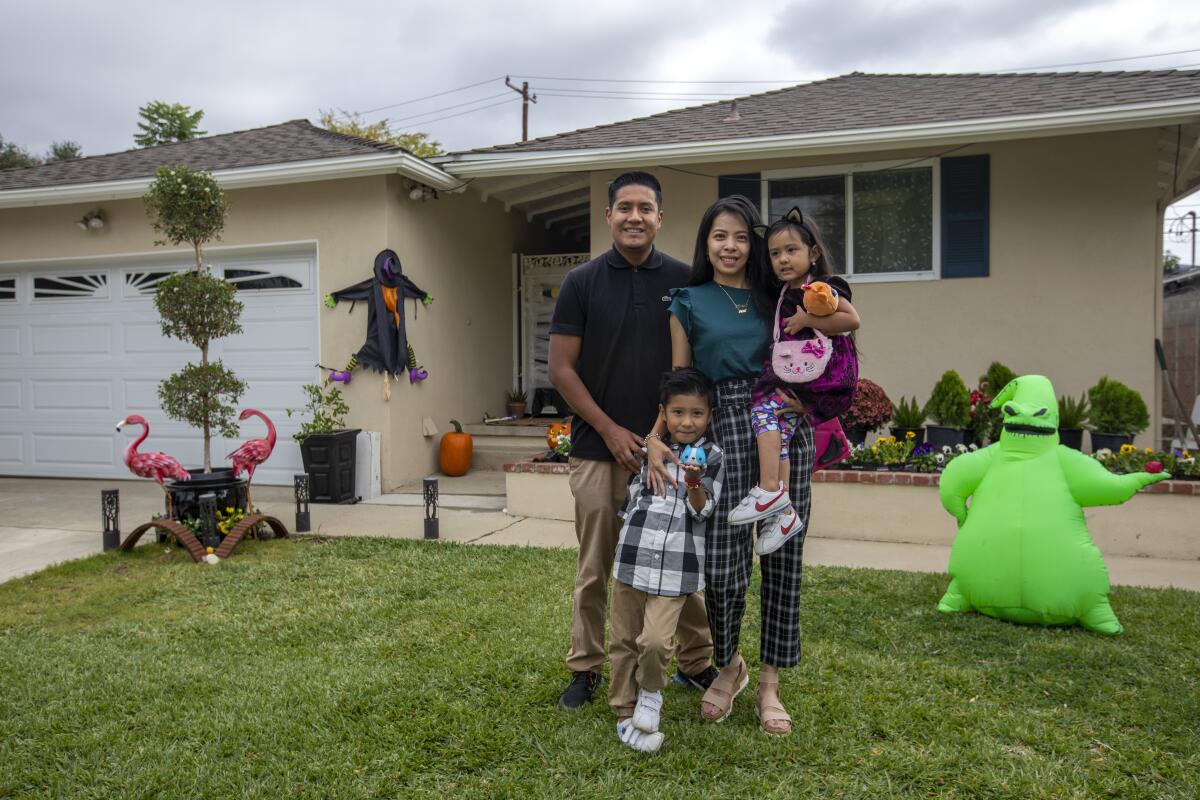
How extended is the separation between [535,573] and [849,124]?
4803mm

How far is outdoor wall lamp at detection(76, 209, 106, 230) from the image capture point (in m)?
8.43

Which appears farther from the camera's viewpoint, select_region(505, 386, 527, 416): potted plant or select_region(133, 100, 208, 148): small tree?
select_region(133, 100, 208, 148): small tree

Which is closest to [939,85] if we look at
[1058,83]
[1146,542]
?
[1058,83]

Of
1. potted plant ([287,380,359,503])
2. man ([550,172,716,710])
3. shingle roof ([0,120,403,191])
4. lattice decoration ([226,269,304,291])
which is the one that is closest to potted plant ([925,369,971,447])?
man ([550,172,716,710])

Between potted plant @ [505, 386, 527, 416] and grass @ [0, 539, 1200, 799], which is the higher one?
potted plant @ [505, 386, 527, 416]

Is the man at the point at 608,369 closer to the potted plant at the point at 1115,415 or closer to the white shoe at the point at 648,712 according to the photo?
the white shoe at the point at 648,712

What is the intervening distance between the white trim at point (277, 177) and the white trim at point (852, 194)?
10.6 feet

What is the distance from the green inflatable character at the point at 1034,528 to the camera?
3.59 m

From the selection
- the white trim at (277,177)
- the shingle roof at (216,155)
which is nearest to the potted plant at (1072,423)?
the white trim at (277,177)

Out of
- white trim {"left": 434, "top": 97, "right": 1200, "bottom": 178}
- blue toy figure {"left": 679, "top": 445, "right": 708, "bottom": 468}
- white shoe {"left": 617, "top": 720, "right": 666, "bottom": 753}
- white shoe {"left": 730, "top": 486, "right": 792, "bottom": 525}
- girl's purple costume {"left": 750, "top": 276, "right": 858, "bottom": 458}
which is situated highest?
white trim {"left": 434, "top": 97, "right": 1200, "bottom": 178}

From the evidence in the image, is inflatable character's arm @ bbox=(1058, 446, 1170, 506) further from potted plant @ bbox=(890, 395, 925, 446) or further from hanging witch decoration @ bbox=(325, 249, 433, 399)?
hanging witch decoration @ bbox=(325, 249, 433, 399)

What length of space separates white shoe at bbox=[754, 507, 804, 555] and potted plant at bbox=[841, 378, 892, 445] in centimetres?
388

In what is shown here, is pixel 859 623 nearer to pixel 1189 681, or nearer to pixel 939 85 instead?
pixel 1189 681

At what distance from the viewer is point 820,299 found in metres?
2.35
